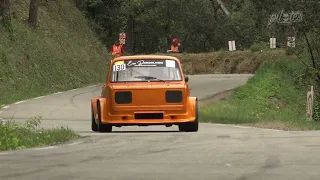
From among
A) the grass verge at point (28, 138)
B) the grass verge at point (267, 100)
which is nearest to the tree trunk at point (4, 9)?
the grass verge at point (267, 100)

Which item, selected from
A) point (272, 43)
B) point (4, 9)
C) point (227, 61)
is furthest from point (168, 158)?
point (227, 61)

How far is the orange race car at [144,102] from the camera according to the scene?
603 inches

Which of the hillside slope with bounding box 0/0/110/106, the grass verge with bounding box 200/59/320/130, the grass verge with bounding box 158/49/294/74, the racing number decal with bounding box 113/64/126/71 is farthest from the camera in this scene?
the grass verge with bounding box 158/49/294/74

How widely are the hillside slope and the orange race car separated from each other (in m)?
15.7

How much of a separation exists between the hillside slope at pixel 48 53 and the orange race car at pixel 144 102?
15730mm

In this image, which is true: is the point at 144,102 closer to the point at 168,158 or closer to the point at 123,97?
the point at 123,97

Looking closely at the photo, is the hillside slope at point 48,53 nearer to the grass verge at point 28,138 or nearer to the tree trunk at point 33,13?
the tree trunk at point 33,13

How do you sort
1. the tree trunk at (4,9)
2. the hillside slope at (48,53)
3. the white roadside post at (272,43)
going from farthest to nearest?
1. the white roadside post at (272,43)
2. the tree trunk at (4,9)
3. the hillside slope at (48,53)

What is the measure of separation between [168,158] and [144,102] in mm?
2078

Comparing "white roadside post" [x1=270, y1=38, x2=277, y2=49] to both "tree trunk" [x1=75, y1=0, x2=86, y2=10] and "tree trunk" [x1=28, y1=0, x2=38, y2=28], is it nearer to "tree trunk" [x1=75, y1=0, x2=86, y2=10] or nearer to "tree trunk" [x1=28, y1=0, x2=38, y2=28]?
"tree trunk" [x1=75, y1=0, x2=86, y2=10]

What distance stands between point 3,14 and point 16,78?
466 cm

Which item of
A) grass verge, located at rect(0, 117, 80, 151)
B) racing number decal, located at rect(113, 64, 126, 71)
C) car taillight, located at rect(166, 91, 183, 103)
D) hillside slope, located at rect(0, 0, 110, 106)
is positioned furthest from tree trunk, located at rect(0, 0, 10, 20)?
car taillight, located at rect(166, 91, 183, 103)

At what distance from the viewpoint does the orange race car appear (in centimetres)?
1533

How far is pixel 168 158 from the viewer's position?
13.5m
